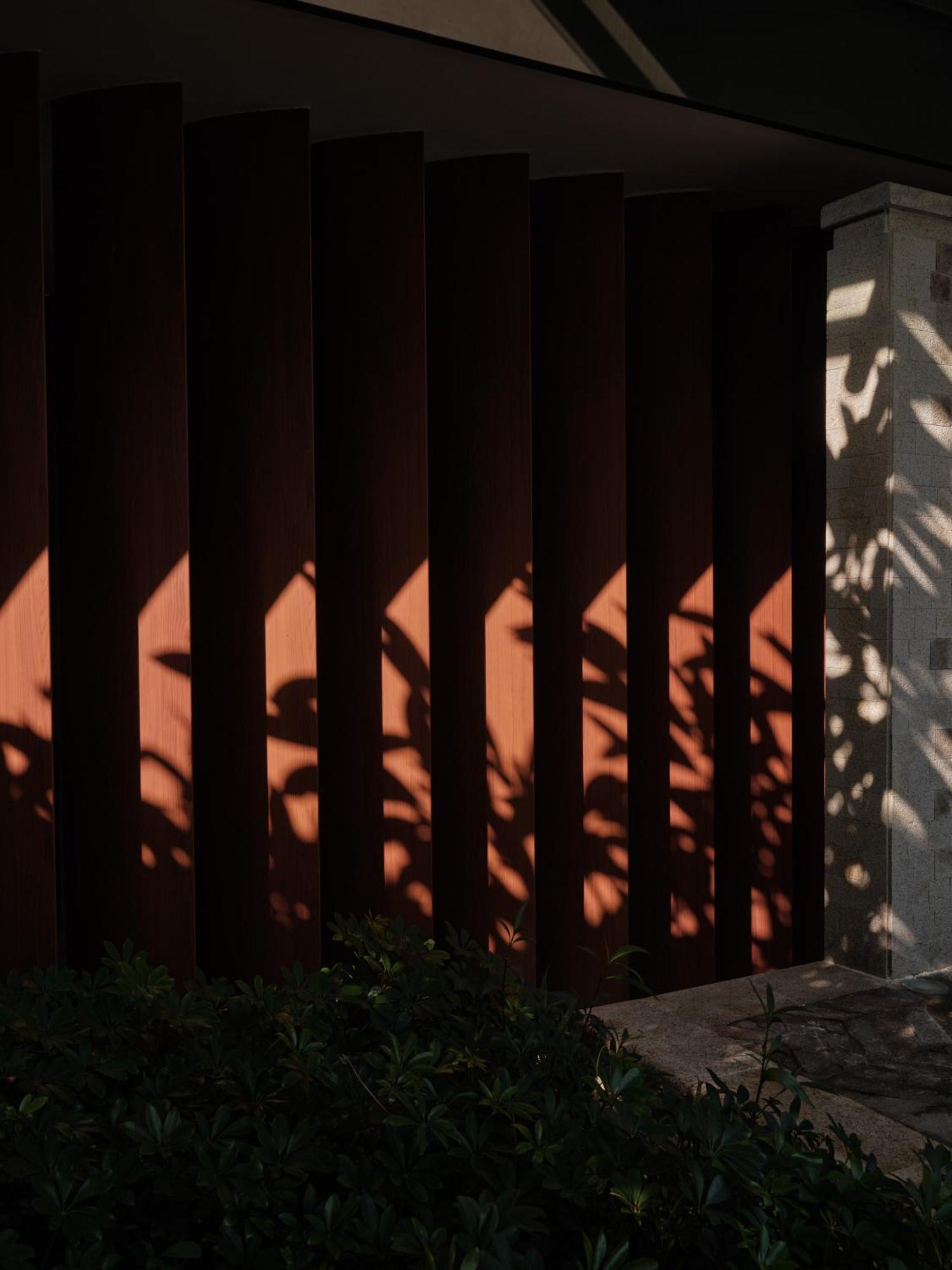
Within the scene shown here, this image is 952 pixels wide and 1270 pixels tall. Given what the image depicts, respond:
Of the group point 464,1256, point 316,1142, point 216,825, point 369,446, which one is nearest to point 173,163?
point 369,446

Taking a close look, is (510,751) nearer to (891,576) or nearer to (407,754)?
(407,754)

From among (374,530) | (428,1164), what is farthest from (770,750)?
(428,1164)

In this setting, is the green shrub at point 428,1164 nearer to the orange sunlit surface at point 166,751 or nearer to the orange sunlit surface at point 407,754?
the orange sunlit surface at point 166,751

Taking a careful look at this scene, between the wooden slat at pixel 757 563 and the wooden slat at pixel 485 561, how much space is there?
3.59 feet

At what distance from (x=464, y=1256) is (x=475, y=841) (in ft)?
9.31

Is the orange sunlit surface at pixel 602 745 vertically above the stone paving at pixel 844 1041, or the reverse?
the orange sunlit surface at pixel 602 745

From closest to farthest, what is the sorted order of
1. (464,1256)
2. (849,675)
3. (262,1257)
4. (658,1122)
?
(464,1256) → (262,1257) → (658,1122) → (849,675)

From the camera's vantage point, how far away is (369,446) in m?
3.84

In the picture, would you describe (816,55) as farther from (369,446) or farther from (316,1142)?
(316,1142)

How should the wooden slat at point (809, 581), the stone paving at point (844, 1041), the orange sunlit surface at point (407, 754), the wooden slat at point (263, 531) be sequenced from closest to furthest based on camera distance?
the stone paving at point (844, 1041) < the wooden slat at point (263, 531) < the orange sunlit surface at point (407, 754) < the wooden slat at point (809, 581)

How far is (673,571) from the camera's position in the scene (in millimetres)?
4418

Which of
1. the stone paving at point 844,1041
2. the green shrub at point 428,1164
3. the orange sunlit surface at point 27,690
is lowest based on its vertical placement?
the stone paving at point 844,1041

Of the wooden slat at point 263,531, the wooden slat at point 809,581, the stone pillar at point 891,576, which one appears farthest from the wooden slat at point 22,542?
the wooden slat at point 809,581

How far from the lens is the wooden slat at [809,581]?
4.87m
